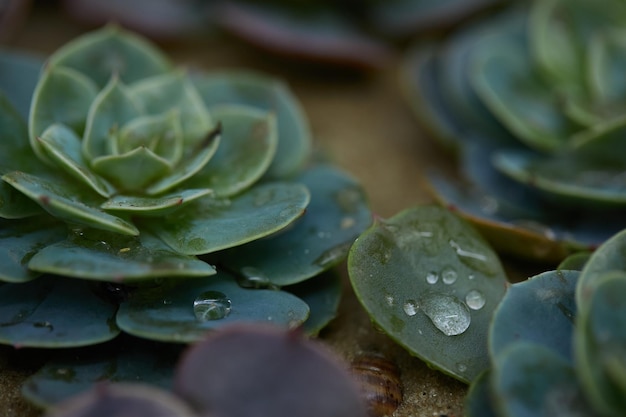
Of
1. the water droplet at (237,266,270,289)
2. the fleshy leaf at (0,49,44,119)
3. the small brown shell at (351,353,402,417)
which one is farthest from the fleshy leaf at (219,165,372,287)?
the fleshy leaf at (0,49,44,119)

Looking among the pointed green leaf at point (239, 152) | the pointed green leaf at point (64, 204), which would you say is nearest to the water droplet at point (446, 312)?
the pointed green leaf at point (239, 152)

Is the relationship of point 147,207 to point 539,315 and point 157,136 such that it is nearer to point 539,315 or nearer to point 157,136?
point 157,136

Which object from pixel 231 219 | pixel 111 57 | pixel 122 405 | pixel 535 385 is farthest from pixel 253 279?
pixel 111 57

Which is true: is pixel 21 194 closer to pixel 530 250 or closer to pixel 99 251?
pixel 99 251

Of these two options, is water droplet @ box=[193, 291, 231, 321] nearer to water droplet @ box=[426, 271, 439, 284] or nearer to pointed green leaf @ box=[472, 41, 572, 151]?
water droplet @ box=[426, 271, 439, 284]

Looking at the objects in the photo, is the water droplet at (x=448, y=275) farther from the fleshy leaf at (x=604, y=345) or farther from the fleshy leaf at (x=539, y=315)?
the fleshy leaf at (x=604, y=345)
